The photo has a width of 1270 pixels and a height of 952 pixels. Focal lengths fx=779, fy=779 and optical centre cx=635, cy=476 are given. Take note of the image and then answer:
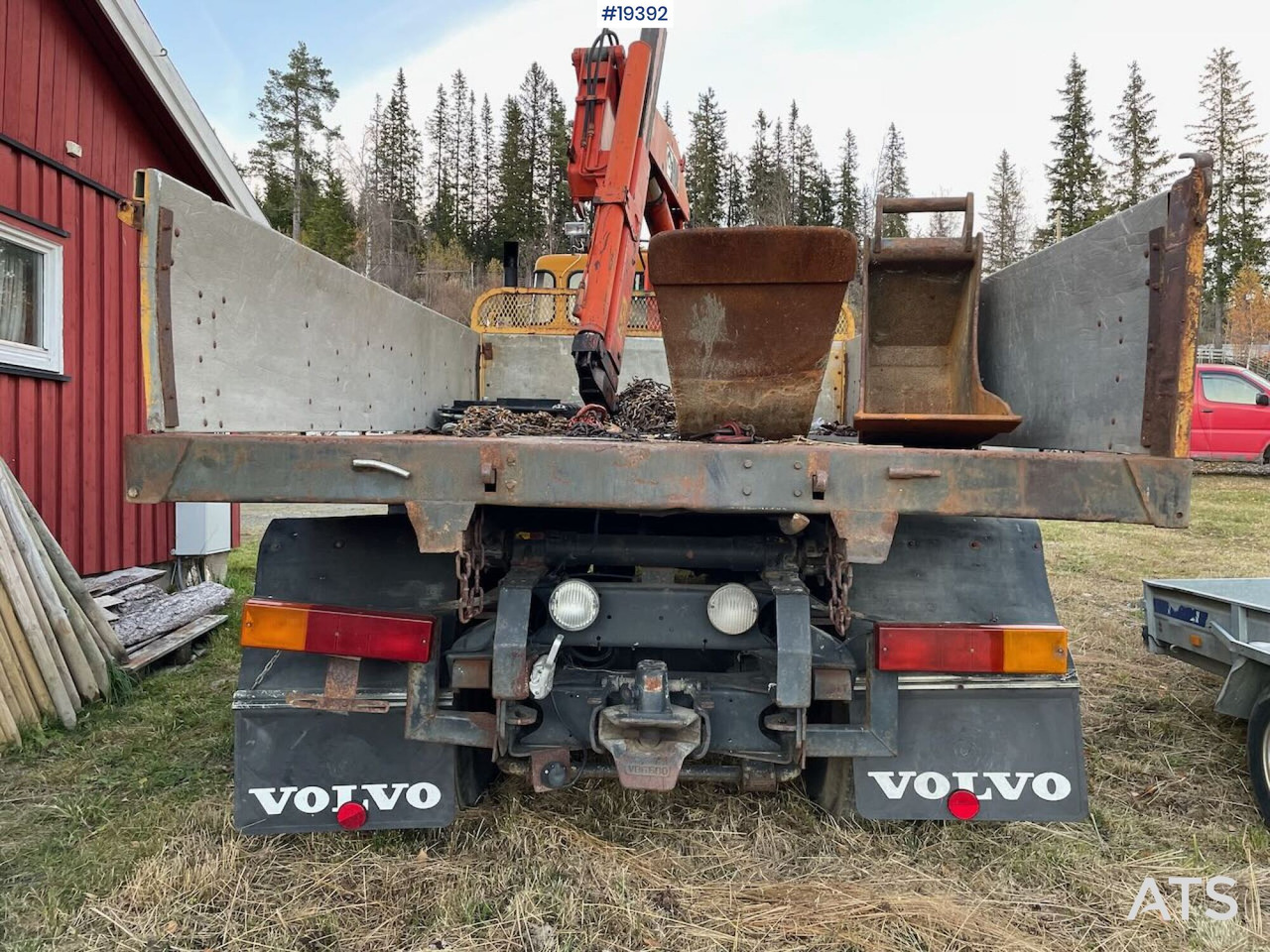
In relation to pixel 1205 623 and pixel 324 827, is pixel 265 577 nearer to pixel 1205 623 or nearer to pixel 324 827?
Result: pixel 324 827

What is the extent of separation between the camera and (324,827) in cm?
229

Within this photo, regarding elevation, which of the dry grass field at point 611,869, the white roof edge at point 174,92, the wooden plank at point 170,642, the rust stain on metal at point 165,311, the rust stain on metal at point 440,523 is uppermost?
the white roof edge at point 174,92

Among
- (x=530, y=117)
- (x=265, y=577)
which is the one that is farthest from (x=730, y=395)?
(x=530, y=117)

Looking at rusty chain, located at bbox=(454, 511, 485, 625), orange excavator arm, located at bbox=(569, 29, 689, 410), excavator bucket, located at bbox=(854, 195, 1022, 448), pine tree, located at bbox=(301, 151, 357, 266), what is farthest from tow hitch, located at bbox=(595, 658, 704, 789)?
pine tree, located at bbox=(301, 151, 357, 266)

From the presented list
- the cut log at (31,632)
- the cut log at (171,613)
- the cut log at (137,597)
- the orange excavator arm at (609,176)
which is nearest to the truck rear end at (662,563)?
the orange excavator arm at (609,176)

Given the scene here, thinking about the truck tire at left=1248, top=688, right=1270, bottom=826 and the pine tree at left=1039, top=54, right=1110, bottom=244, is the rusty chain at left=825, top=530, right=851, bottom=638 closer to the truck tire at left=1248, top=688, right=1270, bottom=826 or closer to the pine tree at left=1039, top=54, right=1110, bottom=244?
the truck tire at left=1248, top=688, right=1270, bottom=826

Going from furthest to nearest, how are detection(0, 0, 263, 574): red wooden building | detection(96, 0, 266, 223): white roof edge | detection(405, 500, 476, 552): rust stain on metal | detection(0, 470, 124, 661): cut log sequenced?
detection(96, 0, 266, 223): white roof edge → detection(0, 0, 263, 574): red wooden building → detection(0, 470, 124, 661): cut log → detection(405, 500, 476, 552): rust stain on metal

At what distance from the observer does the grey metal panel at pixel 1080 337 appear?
6.45ft

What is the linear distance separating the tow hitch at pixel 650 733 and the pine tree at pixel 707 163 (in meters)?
43.9

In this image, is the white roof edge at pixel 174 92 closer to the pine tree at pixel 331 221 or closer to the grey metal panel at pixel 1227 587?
the grey metal panel at pixel 1227 587

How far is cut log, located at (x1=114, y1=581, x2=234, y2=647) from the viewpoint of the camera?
4.57m

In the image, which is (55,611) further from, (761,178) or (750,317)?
(761,178)

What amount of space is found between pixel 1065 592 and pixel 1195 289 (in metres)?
5.18

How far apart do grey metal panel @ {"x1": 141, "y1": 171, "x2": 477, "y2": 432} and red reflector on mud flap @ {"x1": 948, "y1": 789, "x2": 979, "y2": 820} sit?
7.52 ft
